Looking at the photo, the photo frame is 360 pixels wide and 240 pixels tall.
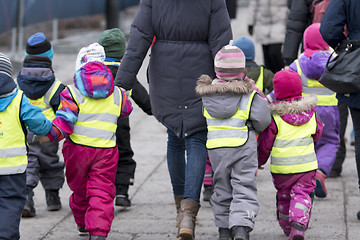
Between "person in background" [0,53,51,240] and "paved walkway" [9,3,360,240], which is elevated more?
"person in background" [0,53,51,240]

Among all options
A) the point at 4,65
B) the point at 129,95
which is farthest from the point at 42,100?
the point at 4,65

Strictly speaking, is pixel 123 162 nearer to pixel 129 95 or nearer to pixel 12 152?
pixel 129 95

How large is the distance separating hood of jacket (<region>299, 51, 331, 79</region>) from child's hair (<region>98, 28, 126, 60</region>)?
4.76ft

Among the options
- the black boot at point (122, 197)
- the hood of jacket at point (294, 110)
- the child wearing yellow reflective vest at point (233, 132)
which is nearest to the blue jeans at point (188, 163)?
the child wearing yellow reflective vest at point (233, 132)

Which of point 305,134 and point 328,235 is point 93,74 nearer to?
point 305,134

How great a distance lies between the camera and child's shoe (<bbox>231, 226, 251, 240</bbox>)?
16.5ft

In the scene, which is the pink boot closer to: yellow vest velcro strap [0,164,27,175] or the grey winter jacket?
the grey winter jacket

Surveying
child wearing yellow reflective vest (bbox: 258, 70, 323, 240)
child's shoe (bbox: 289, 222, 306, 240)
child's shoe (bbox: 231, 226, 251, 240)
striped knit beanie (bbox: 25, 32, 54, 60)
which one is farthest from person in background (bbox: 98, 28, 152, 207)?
child's shoe (bbox: 289, 222, 306, 240)

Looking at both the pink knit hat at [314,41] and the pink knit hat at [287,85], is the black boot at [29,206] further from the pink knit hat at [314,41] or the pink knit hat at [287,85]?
the pink knit hat at [314,41]

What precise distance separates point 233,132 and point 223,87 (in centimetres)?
30

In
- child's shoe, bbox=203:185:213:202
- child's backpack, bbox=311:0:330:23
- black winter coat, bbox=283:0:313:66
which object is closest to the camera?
child's shoe, bbox=203:185:213:202

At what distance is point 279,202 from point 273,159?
1.02ft

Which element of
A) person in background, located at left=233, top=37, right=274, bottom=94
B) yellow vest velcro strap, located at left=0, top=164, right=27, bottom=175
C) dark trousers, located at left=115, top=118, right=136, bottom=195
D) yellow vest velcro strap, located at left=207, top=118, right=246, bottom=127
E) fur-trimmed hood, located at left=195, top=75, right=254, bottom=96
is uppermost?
fur-trimmed hood, located at left=195, top=75, right=254, bottom=96

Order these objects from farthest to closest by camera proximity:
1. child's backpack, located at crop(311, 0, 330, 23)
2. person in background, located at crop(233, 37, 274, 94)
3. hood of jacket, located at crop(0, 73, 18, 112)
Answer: child's backpack, located at crop(311, 0, 330, 23) → person in background, located at crop(233, 37, 274, 94) → hood of jacket, located at crop(0, 73, 18, 112)
